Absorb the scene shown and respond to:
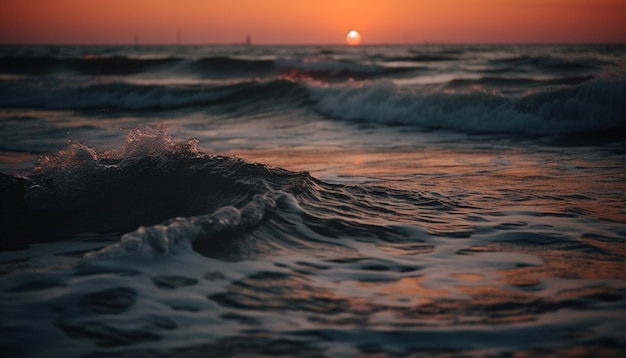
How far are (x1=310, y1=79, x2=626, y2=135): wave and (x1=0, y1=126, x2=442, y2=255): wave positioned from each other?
771cm

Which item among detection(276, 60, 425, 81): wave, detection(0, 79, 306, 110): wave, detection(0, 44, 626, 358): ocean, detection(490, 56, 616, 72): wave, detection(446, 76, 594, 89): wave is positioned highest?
detection(490, 56, 616, 72): wave

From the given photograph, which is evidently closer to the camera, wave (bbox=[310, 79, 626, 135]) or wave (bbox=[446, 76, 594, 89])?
wave (bbox=[310, 79, 626, 135])

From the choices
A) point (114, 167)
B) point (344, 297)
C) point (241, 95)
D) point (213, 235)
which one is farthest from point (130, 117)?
point (344, 297)

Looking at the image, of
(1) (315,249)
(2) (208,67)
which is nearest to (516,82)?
(2) (208,67)

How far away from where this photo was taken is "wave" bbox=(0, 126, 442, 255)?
4.41m

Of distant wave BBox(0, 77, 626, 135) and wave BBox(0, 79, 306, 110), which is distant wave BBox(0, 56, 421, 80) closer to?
wave BBox(0, 79, 306, 110)

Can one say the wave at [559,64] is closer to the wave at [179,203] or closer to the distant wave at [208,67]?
the distant wave at [208,67]

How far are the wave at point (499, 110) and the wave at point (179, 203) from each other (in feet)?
25.3

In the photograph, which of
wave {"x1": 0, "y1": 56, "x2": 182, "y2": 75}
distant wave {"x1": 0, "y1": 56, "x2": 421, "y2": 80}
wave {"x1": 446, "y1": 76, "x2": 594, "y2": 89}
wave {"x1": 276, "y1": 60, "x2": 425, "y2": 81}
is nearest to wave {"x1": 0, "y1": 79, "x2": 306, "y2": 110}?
wave {"x1": 446, "y1": 76, "x2": 594, "y2": 89}

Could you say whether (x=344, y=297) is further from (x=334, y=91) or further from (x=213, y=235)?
(x=334, y=91)

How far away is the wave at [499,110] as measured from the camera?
500 inches

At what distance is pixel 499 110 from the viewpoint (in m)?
13.6

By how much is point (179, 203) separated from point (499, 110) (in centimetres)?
966

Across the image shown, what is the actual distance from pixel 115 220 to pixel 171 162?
3.60 ft
